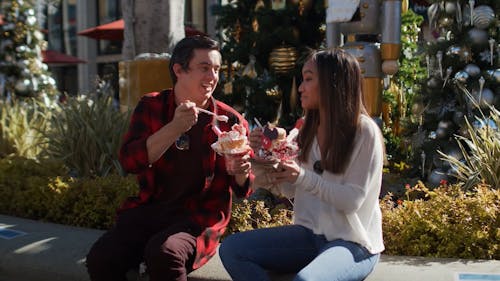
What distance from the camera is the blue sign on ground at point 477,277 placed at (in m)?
2.88

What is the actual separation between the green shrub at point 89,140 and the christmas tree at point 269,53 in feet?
6.36

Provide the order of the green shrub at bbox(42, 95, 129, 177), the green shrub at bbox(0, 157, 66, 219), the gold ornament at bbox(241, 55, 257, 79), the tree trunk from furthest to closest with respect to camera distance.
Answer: the gold ornament at bbox(241, 55, 257, 79)
the tree trunk
the green shrub at bbox(42, 95, 129, 177)
the green shrub at bbox(0, 157, 66, 219)

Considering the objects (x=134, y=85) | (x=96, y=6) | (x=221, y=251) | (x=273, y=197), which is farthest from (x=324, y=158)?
(x=96, y=6)

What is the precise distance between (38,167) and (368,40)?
2998mm

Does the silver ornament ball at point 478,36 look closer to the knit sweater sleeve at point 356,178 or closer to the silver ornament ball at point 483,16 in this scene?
the silver ornament ball at point 483,16

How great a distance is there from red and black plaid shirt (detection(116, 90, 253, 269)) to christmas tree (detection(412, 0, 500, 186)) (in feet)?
7.61

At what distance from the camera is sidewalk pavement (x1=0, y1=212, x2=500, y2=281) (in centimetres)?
298

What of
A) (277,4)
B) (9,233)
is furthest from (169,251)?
(277,4)

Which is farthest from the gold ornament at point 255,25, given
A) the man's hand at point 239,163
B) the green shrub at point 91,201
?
the man's hand at point 239,163

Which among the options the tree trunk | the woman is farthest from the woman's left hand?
the tree trunk

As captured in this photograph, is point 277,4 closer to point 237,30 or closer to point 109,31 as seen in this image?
point 237,30

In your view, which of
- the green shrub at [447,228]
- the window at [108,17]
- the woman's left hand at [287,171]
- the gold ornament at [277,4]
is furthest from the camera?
the window at [108,17]

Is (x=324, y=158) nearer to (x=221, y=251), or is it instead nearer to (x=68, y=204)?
(x=221, y=251)

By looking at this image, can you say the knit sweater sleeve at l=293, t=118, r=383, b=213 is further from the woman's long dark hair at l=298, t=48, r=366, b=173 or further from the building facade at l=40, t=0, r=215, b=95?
the building facade at l=40, t=0, r=215, b=95
